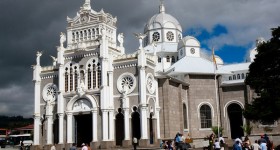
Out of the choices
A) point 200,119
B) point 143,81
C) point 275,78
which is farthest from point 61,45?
point 275,78

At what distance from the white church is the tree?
12299 mm

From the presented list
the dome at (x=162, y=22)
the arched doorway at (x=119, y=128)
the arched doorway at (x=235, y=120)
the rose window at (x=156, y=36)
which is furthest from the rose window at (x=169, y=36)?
the arched doorway at (x=119, y=128)

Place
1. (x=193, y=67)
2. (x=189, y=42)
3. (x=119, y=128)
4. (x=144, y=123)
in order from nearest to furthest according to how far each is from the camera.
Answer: (x=144, y=123)
(x=119, y=128)
(x=193, y=67)
(x=189, y=42)

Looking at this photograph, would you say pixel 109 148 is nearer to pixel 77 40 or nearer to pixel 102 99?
pixel 102 99

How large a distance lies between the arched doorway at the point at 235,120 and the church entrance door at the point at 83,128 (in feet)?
67.3

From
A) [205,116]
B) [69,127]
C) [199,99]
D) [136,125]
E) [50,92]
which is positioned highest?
[50,92]

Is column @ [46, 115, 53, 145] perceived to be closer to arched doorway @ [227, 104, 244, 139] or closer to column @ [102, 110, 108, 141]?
column @ [102, 110, 108, 141]

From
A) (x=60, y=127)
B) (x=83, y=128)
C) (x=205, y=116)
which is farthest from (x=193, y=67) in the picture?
(x=60, y=127)

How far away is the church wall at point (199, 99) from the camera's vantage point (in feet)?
169

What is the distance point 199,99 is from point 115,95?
1421cm

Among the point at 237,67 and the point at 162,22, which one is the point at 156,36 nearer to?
the point at 162,22

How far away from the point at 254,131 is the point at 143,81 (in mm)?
19224

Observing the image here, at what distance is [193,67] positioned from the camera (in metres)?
55.2

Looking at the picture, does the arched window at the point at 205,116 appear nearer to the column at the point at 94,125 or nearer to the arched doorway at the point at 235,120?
the arched doorway at the point at 235,120
